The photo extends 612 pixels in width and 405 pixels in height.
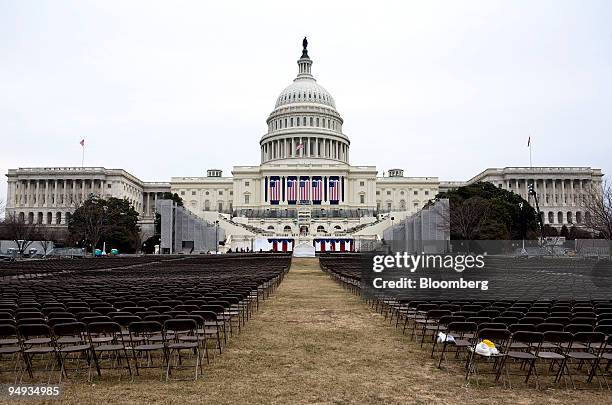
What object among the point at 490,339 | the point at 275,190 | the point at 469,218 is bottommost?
the point at 490,339

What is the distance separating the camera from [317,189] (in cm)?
12412

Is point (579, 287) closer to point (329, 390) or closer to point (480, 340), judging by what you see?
point (480, 340)

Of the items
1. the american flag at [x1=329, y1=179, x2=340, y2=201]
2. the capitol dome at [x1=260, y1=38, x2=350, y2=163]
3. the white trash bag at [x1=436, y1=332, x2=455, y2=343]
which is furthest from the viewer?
the capitol dome at [x1=260, y1=38, x2=350, y2=163]

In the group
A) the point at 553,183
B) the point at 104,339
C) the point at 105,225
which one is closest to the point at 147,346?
the point at 104,339

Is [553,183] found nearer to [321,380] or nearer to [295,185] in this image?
[295,185]

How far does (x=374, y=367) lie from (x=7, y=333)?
20.5 feet

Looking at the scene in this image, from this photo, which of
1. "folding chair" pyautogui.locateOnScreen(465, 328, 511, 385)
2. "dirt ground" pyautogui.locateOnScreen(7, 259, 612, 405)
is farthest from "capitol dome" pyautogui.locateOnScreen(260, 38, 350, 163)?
"folding chair" pyautogui.locateOnScreen(465, 328, 511, 385)

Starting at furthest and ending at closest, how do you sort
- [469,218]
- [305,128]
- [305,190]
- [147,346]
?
[305,128] < [305,190] < [469,218] < [147,346]

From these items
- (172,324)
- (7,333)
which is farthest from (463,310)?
(7,333)

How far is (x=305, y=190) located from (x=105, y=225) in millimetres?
53196

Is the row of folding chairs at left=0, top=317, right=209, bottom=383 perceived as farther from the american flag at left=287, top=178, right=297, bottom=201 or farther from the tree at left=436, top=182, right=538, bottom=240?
the american flag at left=287, top=178, right=297, bottom=201

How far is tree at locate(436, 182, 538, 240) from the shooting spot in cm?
5744

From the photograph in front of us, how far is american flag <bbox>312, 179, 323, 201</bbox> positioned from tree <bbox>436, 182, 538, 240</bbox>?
1939 inches
